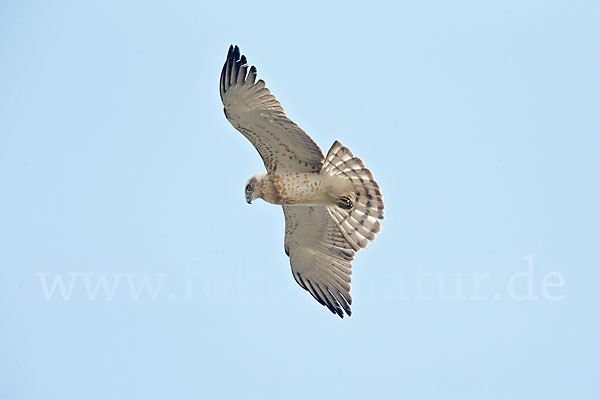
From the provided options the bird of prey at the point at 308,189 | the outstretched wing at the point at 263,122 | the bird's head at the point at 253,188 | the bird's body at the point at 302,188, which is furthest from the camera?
the bird's head at the point at 253,188

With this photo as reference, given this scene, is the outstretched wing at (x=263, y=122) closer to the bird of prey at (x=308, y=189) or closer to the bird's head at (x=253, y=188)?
the bird of prey at (x=308, y=189)

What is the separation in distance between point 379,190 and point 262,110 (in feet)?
5.31

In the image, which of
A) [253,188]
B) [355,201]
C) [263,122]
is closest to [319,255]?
[355,201]

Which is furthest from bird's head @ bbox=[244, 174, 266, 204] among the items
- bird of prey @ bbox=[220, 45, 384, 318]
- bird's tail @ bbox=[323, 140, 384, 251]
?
bird's tail @ bbox=[323, 140, 384, 251]

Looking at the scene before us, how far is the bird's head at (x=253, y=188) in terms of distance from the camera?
10.6 metres

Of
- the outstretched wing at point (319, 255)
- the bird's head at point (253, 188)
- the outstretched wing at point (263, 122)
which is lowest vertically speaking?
the outstretched wing at point (319, 255)

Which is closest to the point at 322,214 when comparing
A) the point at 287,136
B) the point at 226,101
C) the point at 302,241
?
the point at 302,241

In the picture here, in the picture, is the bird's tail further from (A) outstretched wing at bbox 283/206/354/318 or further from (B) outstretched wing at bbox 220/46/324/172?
(A) outstretched wing at bbox 283/206/354/318

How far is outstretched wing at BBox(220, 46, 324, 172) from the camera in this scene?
31.9 feet

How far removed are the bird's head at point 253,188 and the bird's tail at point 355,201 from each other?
31.7 inches

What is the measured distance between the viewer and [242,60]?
→ 9727mm

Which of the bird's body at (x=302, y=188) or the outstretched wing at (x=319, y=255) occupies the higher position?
the bird's body at (x=302, y=188)

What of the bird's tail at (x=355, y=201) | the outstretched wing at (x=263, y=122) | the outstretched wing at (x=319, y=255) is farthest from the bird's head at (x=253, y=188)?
the bird's tail at (x=355, y=201)

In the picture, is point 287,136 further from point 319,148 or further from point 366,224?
point 366,224
